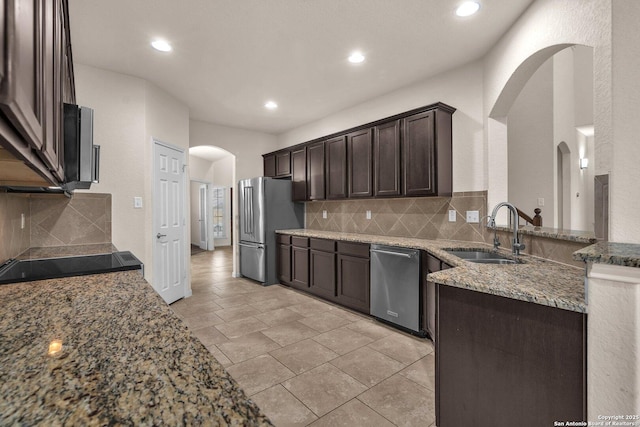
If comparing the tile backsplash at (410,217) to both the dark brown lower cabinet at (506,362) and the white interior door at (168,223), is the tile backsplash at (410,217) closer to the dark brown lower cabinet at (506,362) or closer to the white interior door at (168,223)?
the dark brown lower cabinet at (506,362)

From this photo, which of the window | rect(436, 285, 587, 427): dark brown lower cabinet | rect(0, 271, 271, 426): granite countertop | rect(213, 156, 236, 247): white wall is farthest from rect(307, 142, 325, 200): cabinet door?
the window

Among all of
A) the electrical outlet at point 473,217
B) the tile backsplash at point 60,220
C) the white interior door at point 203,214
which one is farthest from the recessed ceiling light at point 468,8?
the white interior door at point 203,214

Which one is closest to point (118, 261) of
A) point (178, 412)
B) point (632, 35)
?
point (178, 412)

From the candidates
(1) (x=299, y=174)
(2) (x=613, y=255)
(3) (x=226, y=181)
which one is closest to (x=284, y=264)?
(1) (x=299, y=174)

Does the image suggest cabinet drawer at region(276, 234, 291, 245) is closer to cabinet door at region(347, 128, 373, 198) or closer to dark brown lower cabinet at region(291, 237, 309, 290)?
dark brown lower cabinet at region(291, 237, 309, 290)

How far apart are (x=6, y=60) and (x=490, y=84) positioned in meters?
3.36

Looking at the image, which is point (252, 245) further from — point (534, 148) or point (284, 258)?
point (534, 148)

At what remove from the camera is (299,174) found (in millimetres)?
4898

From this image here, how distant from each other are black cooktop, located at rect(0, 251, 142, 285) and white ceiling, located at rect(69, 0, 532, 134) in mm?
1880

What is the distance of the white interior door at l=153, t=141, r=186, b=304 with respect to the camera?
143 inches

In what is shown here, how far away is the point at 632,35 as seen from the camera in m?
1.32

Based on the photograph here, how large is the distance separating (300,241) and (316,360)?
2.16 metres

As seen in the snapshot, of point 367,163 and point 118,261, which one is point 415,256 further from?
point 118,261

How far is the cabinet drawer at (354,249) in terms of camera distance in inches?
134
